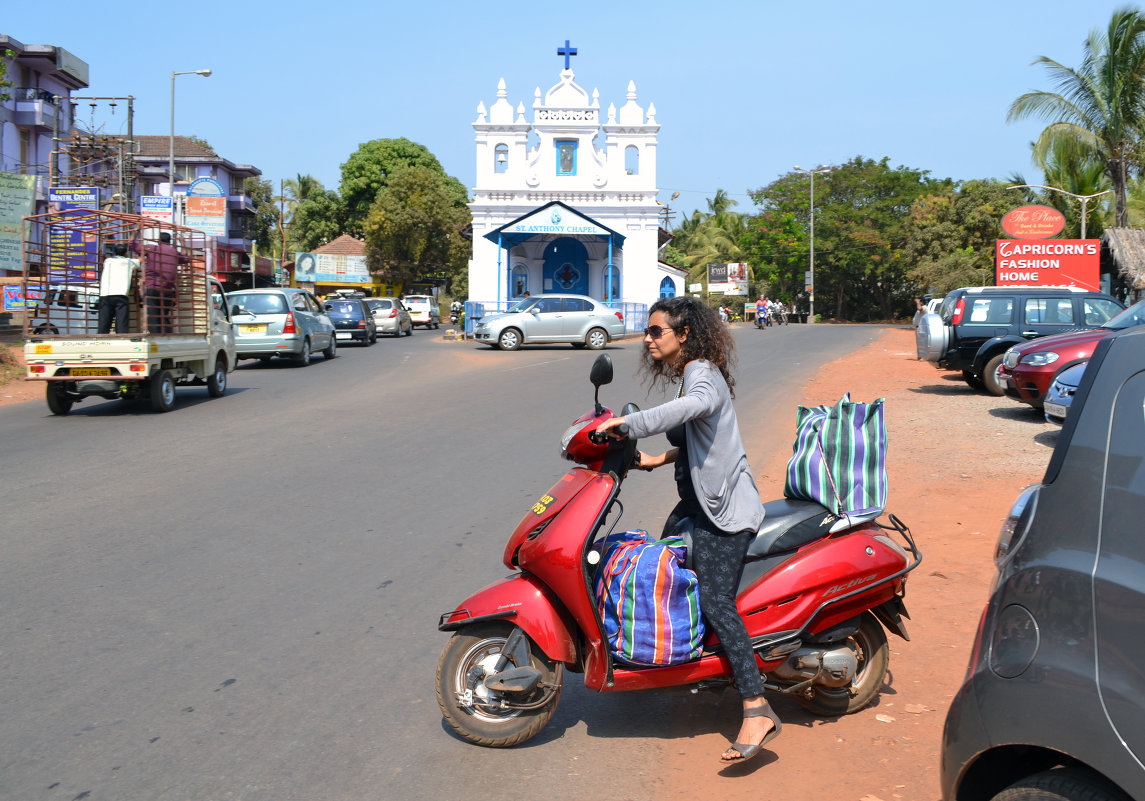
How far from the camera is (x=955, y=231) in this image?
54.0 metres

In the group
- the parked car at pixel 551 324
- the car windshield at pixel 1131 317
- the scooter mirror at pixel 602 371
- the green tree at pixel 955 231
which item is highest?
the green tree at pixel 955 231

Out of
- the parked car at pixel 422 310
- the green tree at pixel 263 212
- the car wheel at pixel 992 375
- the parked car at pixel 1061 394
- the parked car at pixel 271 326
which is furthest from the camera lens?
the green tree at pixel 263 212

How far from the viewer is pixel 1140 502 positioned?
2455mm

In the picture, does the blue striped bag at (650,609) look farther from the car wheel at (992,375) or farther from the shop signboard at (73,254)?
the car wheel at (992,375)

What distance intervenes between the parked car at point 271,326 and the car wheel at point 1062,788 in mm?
20571

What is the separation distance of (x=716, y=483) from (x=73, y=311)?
12.8 metres

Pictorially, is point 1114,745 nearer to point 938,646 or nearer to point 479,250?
point 938,646

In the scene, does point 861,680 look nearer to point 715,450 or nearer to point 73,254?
point 715,450

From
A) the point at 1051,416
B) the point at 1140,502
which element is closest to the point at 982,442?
the point at 1051,416

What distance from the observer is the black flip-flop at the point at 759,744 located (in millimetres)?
3719

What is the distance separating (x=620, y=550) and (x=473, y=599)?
603 millimetres

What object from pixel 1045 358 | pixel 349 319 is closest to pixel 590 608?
pixel 1045 358

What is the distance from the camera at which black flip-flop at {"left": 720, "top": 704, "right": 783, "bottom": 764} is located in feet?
12.2

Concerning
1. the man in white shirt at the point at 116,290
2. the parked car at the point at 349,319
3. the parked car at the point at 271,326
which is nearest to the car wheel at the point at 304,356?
the parked car at the point at 271,326
